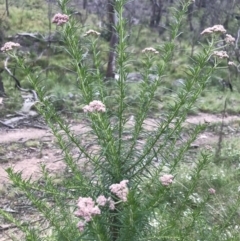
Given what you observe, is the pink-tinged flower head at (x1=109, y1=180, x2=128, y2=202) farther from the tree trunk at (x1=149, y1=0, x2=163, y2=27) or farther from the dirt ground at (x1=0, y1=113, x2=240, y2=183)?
the tree trunk at (x1=149, y1=0, x2=163, y2=27)

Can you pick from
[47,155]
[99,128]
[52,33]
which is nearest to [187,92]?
[99,128]

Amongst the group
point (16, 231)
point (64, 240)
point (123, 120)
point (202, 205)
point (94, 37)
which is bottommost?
point (16, 231)

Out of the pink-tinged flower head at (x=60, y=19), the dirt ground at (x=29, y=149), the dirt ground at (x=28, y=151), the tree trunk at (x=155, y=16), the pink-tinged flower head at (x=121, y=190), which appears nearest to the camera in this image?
the pink-tinged flower head at (x=121, y=190)

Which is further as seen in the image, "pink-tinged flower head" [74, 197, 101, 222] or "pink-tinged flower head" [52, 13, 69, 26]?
"pink-tinged flower head" [52, 13, 69, 26]

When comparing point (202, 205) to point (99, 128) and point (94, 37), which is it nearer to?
point (99, 128)

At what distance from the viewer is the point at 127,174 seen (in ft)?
7.50

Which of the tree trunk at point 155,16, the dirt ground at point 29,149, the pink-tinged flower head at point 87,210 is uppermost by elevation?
the pink-tinged flower head at point 87,210

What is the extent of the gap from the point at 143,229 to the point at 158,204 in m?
0.25

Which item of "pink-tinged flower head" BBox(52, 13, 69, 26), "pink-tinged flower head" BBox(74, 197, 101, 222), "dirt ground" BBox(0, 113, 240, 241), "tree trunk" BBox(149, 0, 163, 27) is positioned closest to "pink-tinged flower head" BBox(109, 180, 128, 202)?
"pink-tinged flower head" BBox(74, 197, 101, 222)

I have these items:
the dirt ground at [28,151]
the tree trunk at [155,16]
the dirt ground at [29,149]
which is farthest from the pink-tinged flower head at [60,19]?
the tree trunk at [155,16]

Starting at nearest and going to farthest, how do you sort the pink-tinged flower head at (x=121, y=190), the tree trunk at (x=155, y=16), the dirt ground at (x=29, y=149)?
the pink-tinged flower head at (x=121, y=190) < the dirt ground at (x=29, y=149) < the tree trunk at (x=155, y=16)

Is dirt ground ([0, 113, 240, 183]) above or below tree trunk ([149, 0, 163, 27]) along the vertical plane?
above

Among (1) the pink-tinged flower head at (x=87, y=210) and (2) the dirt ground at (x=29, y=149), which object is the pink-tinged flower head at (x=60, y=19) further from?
(2) the dirt ground at (x=29, y=149)

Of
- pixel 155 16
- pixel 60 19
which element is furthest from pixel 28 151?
pixel 155 16
